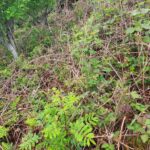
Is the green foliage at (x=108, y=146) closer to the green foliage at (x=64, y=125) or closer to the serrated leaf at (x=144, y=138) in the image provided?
the green foliage at (x=64, y=125)

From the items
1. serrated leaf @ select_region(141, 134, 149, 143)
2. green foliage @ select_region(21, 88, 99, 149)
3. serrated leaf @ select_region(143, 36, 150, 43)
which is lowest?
serrated leaf @ select_region(141, 134, 149, 143)

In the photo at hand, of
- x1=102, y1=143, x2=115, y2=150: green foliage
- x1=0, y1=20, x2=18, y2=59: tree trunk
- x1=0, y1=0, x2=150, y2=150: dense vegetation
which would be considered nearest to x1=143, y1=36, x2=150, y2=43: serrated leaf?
x1=0, y1=0, x2=150, y2=150: dense vegetation

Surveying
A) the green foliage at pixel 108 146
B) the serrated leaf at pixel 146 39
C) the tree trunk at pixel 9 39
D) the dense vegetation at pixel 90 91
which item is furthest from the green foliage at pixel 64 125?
the tree trunk at pixel 9 39

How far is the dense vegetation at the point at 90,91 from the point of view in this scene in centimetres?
220

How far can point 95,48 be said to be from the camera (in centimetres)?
355

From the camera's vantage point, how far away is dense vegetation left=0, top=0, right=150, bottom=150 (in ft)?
7.21

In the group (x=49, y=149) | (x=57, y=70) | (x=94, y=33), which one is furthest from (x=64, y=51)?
(x=49, y=149)

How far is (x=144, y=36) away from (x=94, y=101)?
111cm

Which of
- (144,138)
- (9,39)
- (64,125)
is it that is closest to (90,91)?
(64,125)

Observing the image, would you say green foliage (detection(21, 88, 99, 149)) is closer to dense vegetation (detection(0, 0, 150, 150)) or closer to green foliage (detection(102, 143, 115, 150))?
dense vegetation (detection(0, 0, 150, 150))

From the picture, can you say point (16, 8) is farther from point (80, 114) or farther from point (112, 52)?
point (80, 114)

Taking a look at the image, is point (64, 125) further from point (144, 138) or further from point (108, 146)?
point (144, 138)

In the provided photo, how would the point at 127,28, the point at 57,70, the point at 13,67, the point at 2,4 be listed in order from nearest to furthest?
the point at 127,28, the point at 57,70, the point at 13,67, the point at 2,4

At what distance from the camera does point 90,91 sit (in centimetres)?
282
